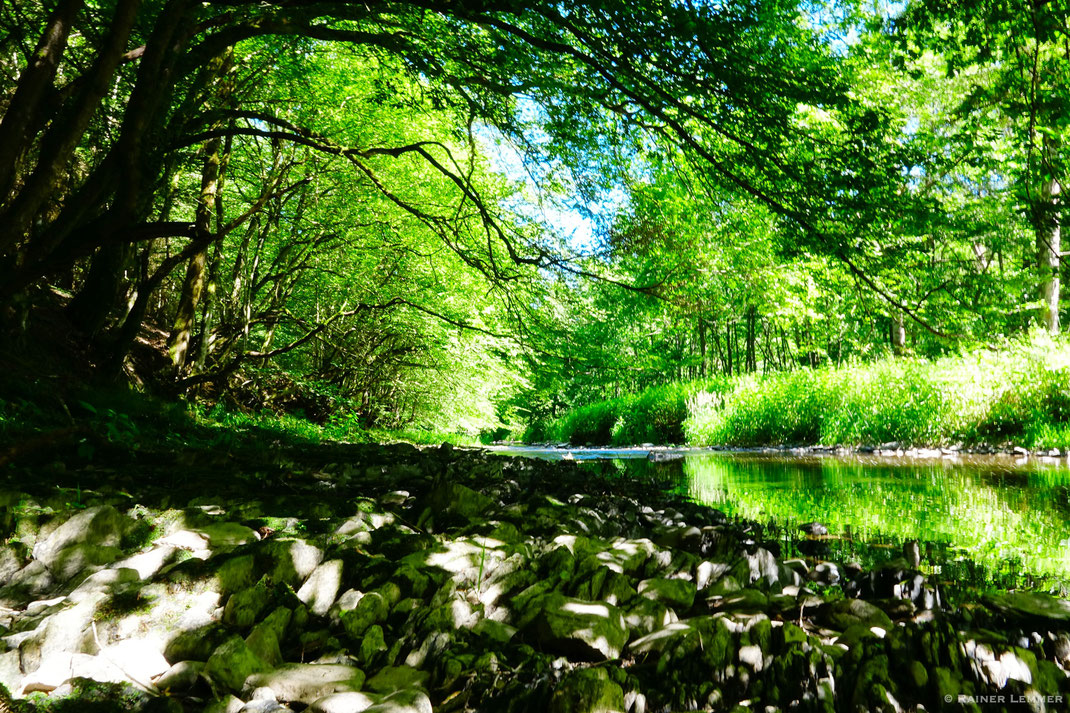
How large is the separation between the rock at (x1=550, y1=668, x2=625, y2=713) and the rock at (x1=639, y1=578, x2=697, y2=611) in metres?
0.71

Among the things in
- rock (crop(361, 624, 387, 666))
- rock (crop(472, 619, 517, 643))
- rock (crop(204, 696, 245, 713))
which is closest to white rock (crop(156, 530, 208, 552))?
rock (crop(361, 624, 387, 666))

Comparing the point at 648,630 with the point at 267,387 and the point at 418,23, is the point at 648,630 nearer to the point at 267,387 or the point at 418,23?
the point at 418,23

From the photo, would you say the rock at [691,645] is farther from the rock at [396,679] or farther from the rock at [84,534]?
the rock at [84,534]

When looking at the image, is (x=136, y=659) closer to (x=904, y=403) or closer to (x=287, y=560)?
(x=287, y=560)

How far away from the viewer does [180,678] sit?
134cm

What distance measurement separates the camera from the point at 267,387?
1060 centimetres

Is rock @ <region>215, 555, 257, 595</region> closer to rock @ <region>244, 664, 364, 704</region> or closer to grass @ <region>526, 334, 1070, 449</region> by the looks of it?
rock @ <region>244, 664, 364, 704</region>

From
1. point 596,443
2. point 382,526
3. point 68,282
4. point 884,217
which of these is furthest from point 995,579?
point 596,443

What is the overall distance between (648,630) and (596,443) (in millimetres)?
18999

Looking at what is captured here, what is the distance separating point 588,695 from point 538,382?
5.09 metres

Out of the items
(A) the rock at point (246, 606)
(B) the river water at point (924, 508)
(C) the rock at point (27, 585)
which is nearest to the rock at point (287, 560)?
(A) the rock at point (246, 606)

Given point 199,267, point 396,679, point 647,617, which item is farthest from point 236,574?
point 199,267

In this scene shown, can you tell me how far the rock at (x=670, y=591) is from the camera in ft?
6.89

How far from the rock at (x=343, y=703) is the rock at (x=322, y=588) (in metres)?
0.52
